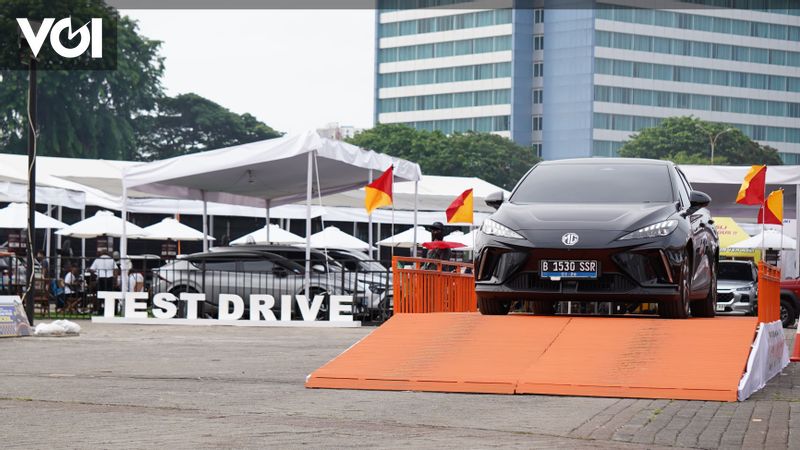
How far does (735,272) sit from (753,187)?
2.64 metres

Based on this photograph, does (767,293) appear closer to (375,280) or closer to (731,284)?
(375,280)

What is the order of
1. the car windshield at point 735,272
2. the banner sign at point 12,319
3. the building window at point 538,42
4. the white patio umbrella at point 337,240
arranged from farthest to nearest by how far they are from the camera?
the building window at point 538,42, the white patio umbrella at point 337,240, the car windshield at point 735,272, the banner sign at point 12,319

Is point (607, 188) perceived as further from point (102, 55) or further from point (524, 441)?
point (102, 55)

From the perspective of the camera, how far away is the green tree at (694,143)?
120 metres

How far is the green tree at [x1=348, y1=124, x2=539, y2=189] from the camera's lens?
361ft

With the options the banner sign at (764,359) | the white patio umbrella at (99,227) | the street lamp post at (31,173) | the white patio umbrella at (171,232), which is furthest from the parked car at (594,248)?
the white patio umbrella at (171,232)

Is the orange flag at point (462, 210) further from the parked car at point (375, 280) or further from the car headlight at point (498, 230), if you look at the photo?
the car headlight at point (498, 230)

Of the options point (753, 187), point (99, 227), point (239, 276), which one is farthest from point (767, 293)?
point (99, 227)

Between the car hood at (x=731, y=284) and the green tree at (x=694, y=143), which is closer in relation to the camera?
the car hood at (x=731, y=284)

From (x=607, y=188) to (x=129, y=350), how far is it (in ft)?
23.3

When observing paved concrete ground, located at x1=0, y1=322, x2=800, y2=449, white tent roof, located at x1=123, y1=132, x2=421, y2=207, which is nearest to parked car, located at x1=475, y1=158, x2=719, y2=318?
paved concrete ground, located at x1=0, y1=322, x2=800, y2=449

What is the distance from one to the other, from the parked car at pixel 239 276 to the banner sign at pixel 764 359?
40.3 feet

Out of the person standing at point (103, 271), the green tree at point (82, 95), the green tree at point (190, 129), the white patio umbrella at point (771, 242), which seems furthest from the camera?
the green tree at point (190, 129)

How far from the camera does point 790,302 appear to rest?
2939cm
